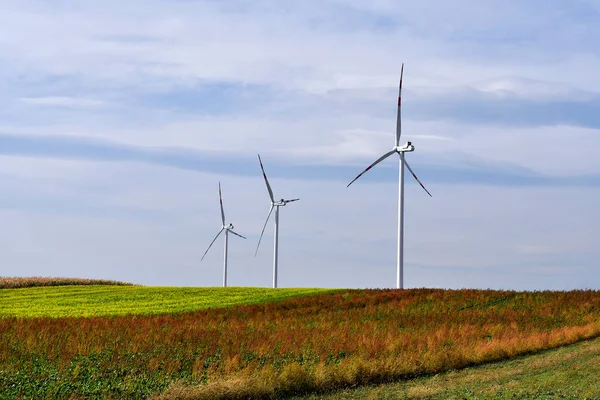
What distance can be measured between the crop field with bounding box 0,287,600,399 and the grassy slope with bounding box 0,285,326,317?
280 inches

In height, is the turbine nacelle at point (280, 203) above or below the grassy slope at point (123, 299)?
above

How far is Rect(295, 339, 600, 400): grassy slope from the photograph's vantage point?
1630 centimetres

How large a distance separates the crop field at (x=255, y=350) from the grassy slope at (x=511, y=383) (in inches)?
30.1

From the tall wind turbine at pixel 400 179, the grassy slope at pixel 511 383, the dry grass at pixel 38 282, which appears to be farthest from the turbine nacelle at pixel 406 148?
the dry grass at pixel 38 282

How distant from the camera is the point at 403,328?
29.5 meters

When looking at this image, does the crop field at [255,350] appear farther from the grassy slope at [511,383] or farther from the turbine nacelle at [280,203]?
the turbine nacelle at [280,203]

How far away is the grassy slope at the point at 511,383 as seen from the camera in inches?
642

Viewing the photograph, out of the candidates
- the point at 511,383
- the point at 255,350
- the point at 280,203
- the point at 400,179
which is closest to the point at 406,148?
the point at 400,179

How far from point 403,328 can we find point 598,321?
7949mm

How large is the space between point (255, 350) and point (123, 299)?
29.5 meters

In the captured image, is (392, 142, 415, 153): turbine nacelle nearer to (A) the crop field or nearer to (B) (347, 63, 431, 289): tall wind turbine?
(B) (347, 63, 431, 289): tall wind turbine

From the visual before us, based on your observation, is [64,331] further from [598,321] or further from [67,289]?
[67,289]

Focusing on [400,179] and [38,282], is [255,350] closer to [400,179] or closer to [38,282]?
[400,179]

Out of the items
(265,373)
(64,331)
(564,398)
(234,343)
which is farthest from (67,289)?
(564,398)
